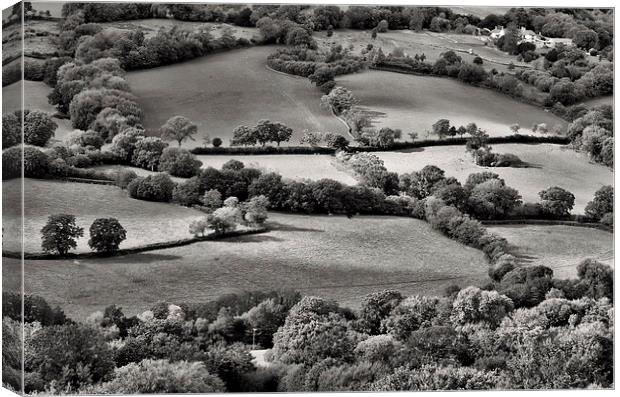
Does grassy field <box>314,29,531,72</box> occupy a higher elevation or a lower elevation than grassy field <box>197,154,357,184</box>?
higher

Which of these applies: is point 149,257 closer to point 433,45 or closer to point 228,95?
A: point 228,95

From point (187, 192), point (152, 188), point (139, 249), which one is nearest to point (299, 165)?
point (187, 192)

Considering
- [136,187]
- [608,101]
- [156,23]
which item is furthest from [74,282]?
[608,101]

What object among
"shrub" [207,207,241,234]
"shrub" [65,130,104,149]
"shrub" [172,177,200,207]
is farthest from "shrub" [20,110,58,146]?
"shrub" [207,207,241,234]

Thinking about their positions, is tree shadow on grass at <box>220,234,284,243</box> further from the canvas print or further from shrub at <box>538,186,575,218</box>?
shrub at <box>538,186,575,218</box>

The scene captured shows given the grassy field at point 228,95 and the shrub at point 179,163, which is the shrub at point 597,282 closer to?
the grassy field at point 228,95

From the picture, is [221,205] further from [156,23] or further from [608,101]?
[608,101]
